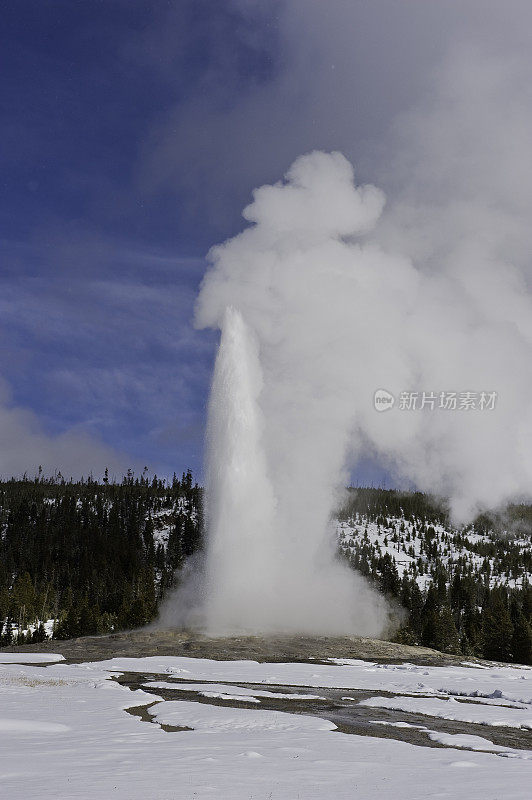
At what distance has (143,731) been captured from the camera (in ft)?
58.0

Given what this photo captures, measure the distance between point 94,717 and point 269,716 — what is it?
6.23 metres

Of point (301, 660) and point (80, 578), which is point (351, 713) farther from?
point (80, 578)

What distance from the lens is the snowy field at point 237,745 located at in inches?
440

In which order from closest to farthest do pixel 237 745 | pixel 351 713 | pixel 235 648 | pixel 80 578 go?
pixel 237 745
pixel 351 713
pixel 235 648
pixel 80 578

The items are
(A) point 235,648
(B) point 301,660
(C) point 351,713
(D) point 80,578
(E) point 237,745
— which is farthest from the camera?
(D) point 80,578

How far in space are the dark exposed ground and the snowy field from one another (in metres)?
15.7

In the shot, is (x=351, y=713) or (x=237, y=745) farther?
(x=351, y=713)

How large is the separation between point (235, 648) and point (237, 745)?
128 feet

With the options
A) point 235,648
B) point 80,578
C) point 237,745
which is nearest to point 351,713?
point 237,745

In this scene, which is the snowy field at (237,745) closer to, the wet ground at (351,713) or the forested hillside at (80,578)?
the wet ground at (351,713)

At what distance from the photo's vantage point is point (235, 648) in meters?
52.8

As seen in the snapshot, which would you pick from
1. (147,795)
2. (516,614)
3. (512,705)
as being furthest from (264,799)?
(516,614)

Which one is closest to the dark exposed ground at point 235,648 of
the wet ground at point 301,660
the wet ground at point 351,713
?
the wet ground at point 301,660

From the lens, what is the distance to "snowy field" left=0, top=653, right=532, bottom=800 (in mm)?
11172
